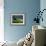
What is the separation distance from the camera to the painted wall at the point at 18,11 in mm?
5504

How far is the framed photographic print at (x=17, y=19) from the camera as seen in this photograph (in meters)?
5.55

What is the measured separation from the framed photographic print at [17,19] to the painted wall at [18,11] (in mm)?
127

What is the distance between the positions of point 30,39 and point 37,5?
2.46 metres

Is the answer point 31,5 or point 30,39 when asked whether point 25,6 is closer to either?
point 31,5

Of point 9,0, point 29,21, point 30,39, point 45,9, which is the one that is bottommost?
point 30,39

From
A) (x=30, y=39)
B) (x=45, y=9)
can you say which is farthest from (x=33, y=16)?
(x=30, y=39)

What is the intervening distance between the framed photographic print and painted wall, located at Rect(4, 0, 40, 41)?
0.13m

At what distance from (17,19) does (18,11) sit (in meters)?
0.33

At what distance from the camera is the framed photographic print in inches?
219

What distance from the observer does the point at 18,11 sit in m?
5.52

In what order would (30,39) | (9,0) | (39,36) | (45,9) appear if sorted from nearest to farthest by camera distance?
(39,36)
(30,39)
(45,9)
(9,0)

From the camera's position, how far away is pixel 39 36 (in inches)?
106

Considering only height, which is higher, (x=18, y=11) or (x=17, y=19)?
(x=18, y=11)

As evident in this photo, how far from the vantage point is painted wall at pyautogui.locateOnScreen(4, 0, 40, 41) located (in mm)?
5504
